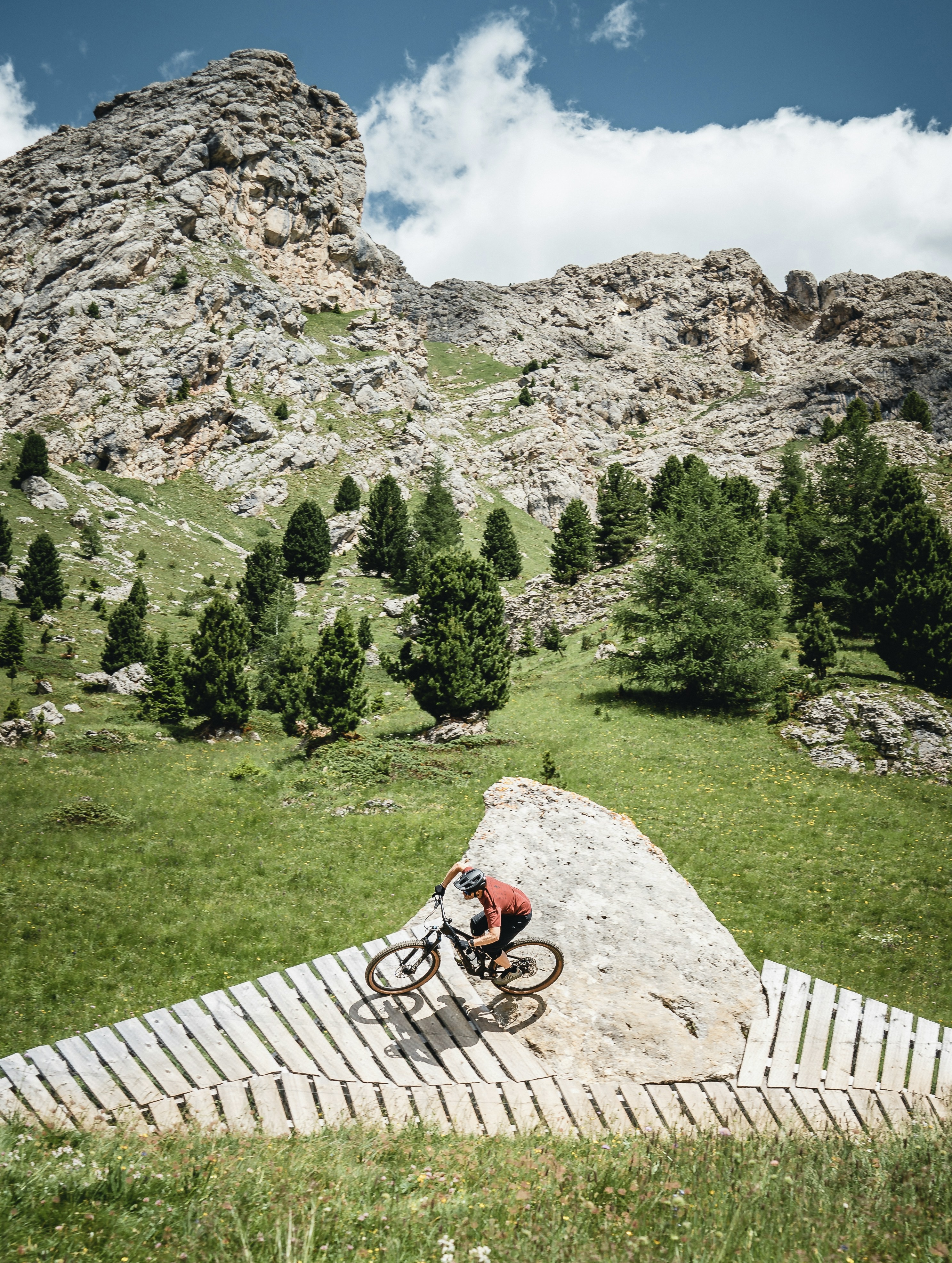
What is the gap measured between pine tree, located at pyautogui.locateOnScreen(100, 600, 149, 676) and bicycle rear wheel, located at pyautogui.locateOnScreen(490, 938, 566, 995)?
38.4 meters

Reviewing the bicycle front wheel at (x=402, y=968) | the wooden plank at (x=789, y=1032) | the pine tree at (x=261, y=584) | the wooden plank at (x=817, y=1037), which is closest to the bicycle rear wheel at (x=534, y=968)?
the bicycle front wheel at (x=402, y=968)

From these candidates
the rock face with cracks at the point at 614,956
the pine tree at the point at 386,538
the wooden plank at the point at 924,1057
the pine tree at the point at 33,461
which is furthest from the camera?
the pine tree at the point at 386,538

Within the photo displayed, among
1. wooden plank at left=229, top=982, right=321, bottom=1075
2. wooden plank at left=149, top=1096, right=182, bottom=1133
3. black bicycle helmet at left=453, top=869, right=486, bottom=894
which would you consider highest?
black bicycle helmet at left=453, top=869, right=486, bottom=894

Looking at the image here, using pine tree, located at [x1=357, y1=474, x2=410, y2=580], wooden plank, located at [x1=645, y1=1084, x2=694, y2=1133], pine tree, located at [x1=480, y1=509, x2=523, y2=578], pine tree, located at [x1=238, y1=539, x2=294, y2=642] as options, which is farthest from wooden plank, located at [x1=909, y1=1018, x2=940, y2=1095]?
pine tree, located at [x1=480, y1=509, x2=523, y2=578]

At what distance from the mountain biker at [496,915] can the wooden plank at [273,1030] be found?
8.42 ft

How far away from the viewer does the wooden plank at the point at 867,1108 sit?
7582 millimetres

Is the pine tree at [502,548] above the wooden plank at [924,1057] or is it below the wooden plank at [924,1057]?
above

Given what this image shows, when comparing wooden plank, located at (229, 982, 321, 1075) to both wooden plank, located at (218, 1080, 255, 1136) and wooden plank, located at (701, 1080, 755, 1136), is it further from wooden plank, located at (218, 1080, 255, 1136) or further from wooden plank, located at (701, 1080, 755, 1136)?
wooden plank, located at (701, 1080, 755, 1136)

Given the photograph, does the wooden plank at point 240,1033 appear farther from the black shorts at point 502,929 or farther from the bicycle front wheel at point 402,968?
the black shorts at point 502,929

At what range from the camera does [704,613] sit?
3541cm

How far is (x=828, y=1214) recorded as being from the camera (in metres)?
5.62

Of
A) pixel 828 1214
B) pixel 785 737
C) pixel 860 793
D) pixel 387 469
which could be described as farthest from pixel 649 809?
pixel 387 469

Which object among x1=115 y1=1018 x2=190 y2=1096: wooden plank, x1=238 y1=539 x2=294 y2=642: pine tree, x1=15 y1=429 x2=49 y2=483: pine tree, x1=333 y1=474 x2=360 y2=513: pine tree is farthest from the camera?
x1=333 y1=474 x2=360 y2=513: pine tree

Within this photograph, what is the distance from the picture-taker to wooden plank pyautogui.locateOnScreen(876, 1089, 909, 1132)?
24.8 feet
